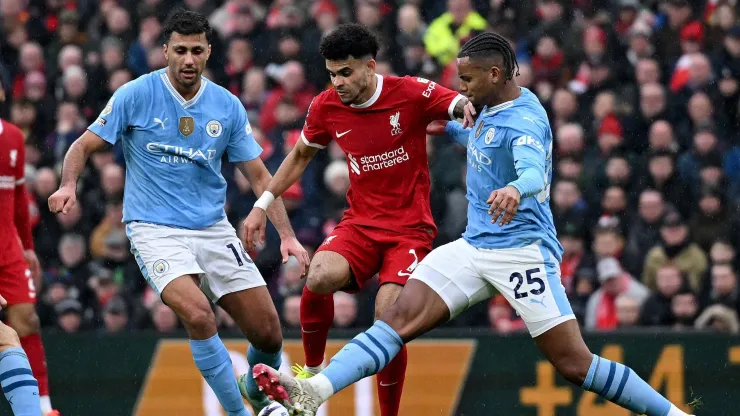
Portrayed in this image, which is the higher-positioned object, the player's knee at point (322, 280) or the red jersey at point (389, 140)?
the red jersey at point (389, 140)

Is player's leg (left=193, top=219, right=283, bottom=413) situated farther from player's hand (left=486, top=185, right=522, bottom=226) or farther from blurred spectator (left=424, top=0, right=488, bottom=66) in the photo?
blurred spectator (left=424, top=0, right=488, bottom=66)

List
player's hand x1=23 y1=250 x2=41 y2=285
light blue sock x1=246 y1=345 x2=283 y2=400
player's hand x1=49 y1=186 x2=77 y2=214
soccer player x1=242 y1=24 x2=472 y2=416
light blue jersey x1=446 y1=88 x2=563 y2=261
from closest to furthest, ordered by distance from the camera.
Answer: light blue jersey x1=446 y1=88 x2=563 y2=261 → player's hand x1=49 y1=186 x2=77 y2=214 → soccer player x1=242 y1=24 x2=472 y2=416 → light blue sock x1=246 y1=345 x2=283 y2=400 → player's hand x1=23 y1=250 x2=41 y2=285

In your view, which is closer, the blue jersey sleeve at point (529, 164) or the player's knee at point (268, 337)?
the blue jersey sleeve at point (529, 164)

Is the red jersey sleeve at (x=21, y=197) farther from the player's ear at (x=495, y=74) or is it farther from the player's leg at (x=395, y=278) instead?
the player's ear at (x=495, y=74)

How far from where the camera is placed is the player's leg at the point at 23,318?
1077 cm

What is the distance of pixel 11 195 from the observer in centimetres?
1092

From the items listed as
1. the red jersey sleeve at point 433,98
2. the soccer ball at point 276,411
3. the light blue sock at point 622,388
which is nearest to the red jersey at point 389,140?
the red jersey sleeve at point 433,98

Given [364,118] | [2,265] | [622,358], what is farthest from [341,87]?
[622,358]

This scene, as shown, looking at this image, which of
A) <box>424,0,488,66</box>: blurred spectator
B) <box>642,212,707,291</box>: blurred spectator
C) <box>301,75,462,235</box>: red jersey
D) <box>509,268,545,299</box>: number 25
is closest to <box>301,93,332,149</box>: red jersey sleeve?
<box>301,75,462,235</box>: red jersey

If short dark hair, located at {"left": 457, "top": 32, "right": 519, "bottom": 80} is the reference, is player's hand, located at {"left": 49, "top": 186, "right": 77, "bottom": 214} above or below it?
below

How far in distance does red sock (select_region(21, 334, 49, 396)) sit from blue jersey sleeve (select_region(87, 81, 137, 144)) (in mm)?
2066

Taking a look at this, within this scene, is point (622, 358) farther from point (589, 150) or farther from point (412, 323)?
point (412, 323)

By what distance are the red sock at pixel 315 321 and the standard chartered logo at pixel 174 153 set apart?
1.16 m

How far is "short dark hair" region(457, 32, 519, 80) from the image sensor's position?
28.4 ft
